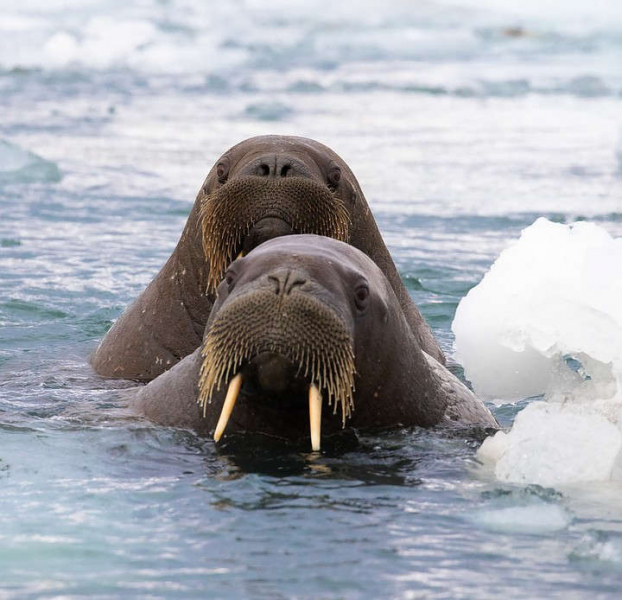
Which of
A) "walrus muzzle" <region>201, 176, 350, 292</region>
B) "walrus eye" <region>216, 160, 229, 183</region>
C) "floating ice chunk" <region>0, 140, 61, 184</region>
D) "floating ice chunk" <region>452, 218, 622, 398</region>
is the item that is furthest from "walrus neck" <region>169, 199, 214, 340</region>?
"floating ice chunk" <region>0, 140, 61, 184</region>

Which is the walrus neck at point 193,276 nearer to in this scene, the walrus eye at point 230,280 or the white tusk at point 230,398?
the walrus eye at point 230,280

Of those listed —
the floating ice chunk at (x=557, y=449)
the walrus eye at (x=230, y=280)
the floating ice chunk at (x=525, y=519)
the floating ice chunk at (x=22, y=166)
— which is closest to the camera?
the floating ice chunk at (x=525, y=519)

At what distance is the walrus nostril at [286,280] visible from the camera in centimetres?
510

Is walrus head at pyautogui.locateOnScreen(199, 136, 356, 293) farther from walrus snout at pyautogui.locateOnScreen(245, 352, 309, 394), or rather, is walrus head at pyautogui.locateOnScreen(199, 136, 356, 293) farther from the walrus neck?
walrus snout at pyautogui.locateOnScreen(245, 352, 309, 394)

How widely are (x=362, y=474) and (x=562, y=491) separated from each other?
0.80 metres

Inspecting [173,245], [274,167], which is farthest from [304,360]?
[173,245]

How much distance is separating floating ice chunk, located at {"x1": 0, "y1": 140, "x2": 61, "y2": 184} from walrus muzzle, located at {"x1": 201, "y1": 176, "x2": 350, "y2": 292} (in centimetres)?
978

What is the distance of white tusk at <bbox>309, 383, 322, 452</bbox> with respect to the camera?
5195 mm

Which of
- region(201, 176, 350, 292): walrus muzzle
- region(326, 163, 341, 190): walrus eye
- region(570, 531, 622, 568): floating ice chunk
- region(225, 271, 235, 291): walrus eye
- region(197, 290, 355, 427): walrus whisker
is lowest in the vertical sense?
region(570, 531, 622, 568): floating ice chunk

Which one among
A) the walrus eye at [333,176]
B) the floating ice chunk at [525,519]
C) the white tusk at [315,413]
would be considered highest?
the walrus eye at [333,176]

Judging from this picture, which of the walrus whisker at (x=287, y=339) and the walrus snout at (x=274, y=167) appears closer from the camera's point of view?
the walrus whisker at (x=287, y=339)

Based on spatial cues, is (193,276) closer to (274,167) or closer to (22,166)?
(274,167)

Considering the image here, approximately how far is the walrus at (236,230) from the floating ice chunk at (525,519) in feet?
6.73

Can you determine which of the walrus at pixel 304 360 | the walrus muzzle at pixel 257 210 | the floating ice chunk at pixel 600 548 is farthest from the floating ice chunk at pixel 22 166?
the floating ice chunk at pixel 600 548
